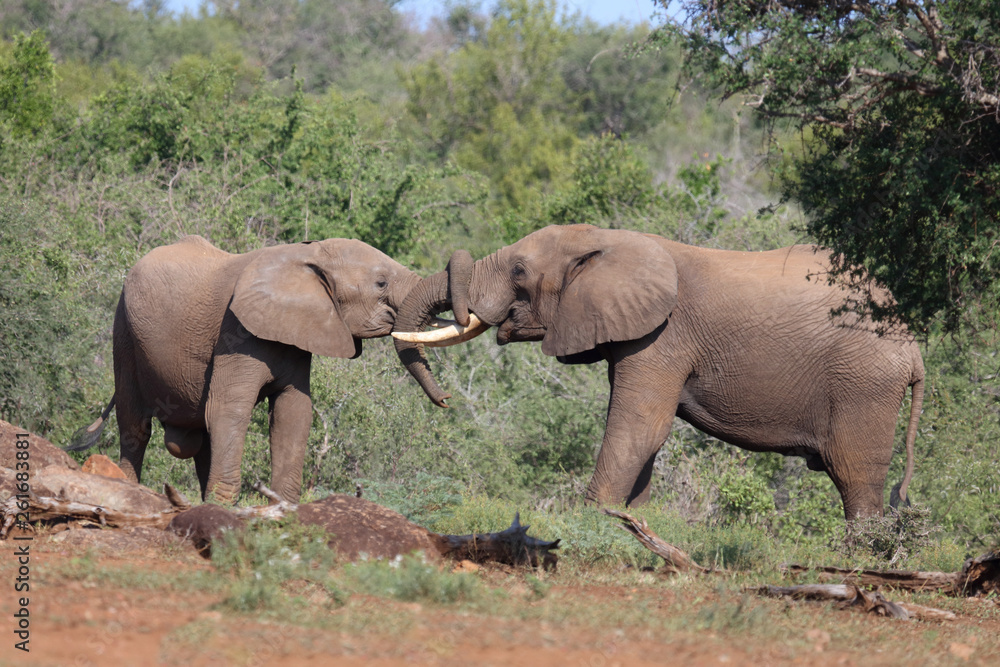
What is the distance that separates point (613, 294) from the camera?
9219 mm

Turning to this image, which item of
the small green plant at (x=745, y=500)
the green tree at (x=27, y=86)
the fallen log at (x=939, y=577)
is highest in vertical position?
the green tree at (x=27, y=86)

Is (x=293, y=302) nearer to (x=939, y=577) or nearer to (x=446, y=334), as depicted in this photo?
(x=446, y=334)

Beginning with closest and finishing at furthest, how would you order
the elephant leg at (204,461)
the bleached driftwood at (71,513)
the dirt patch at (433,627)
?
the dirt patch at (433,627) < the bleached driftwood at (71,513) < the elephant leg at (204,461)

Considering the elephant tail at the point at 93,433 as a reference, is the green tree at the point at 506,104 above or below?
above

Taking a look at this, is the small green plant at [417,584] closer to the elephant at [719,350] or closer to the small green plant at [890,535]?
the elephant at [719,350]

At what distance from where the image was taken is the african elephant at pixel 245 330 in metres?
9.07

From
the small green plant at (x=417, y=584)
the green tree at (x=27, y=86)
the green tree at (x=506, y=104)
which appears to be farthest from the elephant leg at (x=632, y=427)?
the green tree at (x=506, y=104)

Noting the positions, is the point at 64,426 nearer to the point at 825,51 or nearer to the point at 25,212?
the point at 25,212

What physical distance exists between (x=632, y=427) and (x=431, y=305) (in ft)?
6.16

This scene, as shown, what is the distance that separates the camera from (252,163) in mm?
16594

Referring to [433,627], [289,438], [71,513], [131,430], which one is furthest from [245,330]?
[433,627]

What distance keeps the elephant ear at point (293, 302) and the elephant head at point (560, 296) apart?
1.73 feet

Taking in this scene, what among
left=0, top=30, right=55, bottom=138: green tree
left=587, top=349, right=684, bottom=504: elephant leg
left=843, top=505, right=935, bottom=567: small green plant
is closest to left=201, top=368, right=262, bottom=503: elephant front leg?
left=587, top=349, right=684, bottom=504: elephant leg

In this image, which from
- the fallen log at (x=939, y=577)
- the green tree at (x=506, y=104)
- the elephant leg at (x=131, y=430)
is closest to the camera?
the fallen log at (x=939, y=577)
